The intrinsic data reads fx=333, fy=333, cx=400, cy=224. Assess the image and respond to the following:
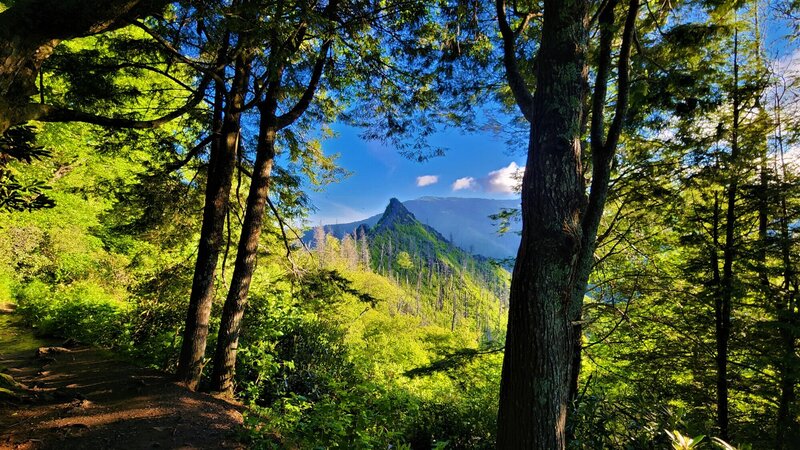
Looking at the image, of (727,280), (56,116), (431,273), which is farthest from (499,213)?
(431,273)

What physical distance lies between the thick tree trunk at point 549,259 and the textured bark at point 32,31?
2.95 metres

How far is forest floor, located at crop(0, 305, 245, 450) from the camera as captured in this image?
3.60 meters

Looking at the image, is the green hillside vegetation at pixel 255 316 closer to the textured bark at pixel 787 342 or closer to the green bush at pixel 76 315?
the green bush at pixel 76 315

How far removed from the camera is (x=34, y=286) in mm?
11938

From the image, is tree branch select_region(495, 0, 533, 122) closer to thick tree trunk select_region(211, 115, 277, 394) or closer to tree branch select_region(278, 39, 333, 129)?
tree branch select_region(278, 39, 333, 129)

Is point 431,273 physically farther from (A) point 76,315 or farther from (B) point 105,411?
(B) point 105,411

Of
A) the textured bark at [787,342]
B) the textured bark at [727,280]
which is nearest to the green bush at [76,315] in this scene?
the textured bark at [787,342]

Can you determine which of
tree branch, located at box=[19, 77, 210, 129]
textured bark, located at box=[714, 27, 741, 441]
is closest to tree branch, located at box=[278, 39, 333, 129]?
tree branch, located at box=[19, 77, 210, 129]

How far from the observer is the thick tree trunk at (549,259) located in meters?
2.25

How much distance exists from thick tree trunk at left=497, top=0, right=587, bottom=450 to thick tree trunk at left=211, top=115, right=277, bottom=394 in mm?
4588

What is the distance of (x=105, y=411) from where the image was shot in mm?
4211

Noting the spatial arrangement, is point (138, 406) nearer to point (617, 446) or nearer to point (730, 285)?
point (617, 446)

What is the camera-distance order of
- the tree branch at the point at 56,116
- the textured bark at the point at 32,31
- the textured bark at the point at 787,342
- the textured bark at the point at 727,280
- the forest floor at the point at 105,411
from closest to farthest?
the textured bark at the point at 32,31 → the tree branch at the point at 56,116 → the forest floor at the point at 105,411 → the textured bark at the point at 787,342 → the textured bark at the point at 727,280

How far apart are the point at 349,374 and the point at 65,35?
6784 mm
